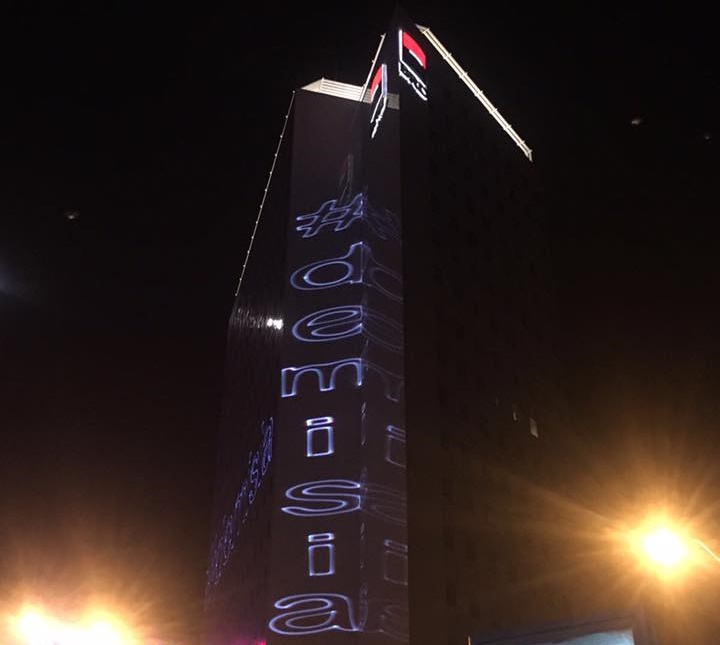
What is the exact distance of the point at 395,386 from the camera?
12805 millimetres

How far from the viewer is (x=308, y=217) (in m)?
15.1

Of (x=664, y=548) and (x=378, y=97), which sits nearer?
(x=664, y=548)

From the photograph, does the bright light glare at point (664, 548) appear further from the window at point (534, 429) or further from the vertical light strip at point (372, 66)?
the vertical light strip at point (372, 66)

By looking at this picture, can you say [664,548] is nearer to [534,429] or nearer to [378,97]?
[534,429]

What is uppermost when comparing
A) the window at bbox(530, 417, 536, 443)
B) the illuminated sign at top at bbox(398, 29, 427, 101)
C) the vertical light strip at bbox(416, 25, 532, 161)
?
the vertical light strip at bbox(416, 25, 532, 161)

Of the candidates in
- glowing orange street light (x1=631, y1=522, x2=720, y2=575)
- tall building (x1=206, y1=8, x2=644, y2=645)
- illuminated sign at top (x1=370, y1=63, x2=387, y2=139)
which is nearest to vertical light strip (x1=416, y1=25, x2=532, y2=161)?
tall building (x1=206, y1=8, x2=644, y2=645)

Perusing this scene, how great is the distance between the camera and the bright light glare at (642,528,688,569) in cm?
719

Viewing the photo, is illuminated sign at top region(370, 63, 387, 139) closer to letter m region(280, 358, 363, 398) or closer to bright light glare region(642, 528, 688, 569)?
letter m region(280, 358, 363, 398)

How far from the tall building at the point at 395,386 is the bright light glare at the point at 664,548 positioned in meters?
2.28

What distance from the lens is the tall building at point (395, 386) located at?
1176 centimetres

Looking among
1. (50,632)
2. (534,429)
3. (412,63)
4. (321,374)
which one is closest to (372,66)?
(412,63)

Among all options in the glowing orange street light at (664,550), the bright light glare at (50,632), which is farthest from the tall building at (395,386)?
the bright light glare at (50,632)

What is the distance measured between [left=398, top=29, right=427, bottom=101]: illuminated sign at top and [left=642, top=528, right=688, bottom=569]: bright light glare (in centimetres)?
1047

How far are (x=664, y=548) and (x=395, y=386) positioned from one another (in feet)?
19.8
